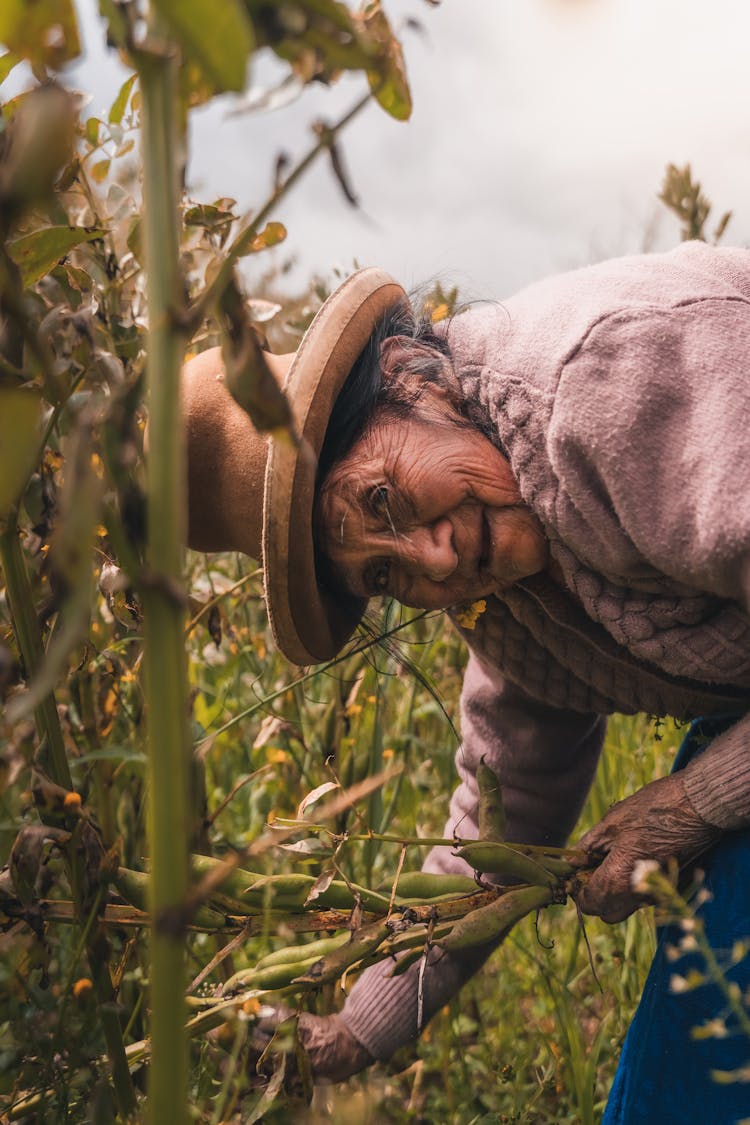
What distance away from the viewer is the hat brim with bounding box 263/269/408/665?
3.77ft

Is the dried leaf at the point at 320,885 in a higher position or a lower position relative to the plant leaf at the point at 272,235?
lower

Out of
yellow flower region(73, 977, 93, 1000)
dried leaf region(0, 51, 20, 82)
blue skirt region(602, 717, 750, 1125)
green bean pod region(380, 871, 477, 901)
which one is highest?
dried leaf region(0, 51, 20, 82)

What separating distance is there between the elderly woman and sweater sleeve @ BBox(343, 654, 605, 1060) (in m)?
0.23

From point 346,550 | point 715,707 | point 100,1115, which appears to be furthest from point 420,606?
point 100,1115

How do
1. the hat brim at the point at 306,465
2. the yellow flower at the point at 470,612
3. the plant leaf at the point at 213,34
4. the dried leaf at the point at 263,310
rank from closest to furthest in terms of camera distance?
the plant leaf at the point at 213,34
the hat brim at the point at 306,465
the yellow flower at the point at 470,612
the dried leaf at the point at 263,310

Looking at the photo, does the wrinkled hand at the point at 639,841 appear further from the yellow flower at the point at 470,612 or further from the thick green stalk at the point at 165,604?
the thick green stalk at the point at 165,604

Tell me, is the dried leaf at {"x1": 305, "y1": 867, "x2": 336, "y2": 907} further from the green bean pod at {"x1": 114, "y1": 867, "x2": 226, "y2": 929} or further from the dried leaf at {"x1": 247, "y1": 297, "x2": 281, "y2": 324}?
the dried leaf at {"x1": 247, "y1": 297, "x2": 281, "y2": 324}

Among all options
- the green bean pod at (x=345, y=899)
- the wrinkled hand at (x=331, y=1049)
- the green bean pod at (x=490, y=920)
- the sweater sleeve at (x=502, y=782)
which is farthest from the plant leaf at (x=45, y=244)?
the wrinkled hand at (x=331, y=1049)

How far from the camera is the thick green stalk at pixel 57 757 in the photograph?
2.67 ft

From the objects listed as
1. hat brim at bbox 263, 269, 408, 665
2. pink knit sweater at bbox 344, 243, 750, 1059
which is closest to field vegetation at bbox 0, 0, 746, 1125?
hat brim at bbox 263, 269, 408, 665

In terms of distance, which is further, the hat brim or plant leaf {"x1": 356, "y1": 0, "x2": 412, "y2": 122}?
the hat brim

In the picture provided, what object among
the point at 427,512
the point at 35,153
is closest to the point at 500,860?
the point at 427,512

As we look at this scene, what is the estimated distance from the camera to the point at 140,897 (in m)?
0.94

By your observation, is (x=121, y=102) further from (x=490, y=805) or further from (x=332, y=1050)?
(x=332, y=1050)
